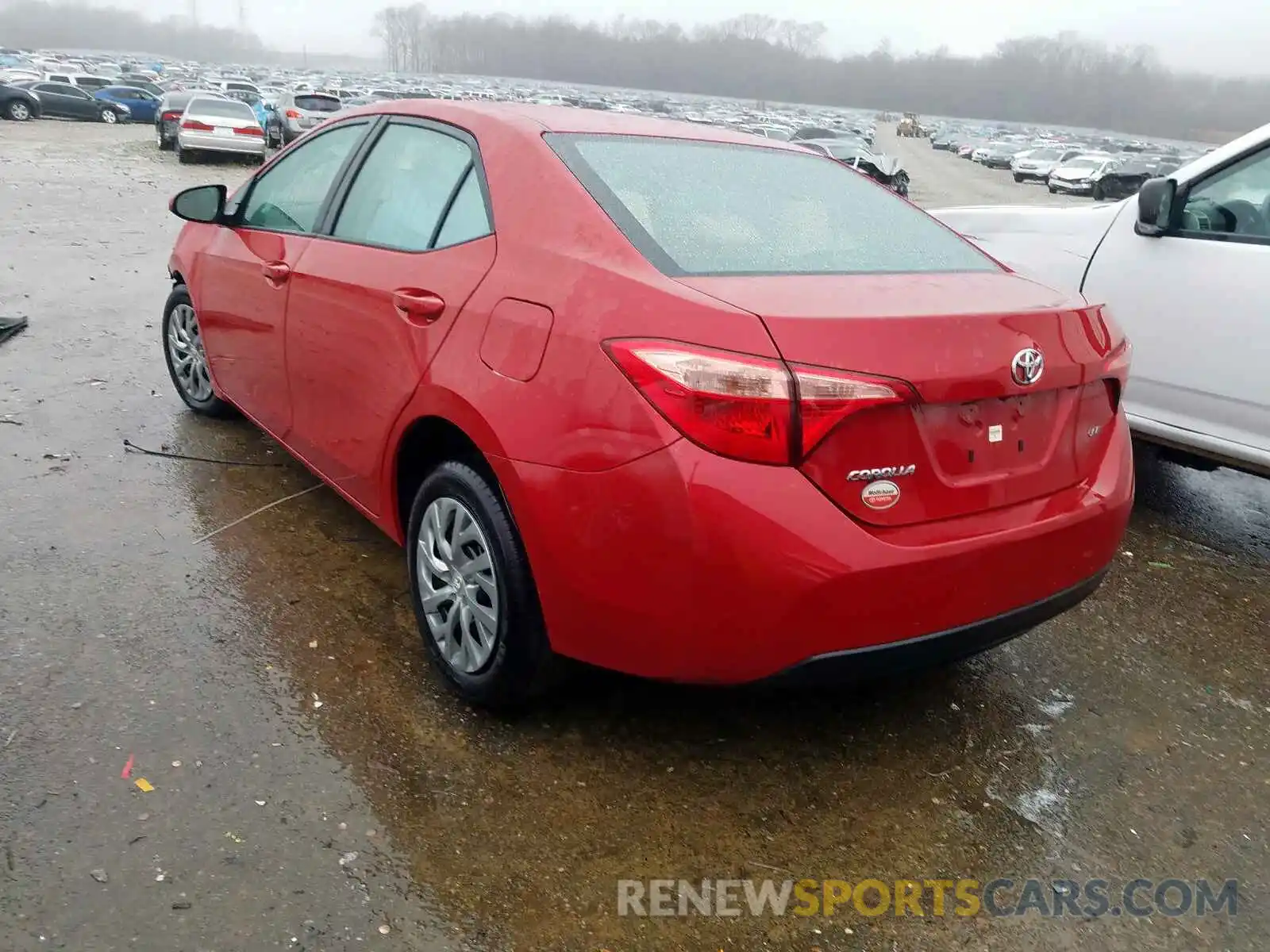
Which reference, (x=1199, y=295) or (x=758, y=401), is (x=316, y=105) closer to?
(x=1199, y=295)

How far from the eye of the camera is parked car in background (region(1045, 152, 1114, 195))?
1399 inches

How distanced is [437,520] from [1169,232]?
3507mm

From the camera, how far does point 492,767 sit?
2658 mm

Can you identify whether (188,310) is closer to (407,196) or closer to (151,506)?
(151,506)

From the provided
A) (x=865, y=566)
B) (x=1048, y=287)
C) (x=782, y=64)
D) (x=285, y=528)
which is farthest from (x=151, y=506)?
(x=782, y=64)

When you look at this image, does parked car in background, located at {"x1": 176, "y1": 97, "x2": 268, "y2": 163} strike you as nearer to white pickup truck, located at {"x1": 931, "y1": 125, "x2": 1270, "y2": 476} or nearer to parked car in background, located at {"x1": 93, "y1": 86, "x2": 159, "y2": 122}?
white pickup truck, located at {"x1": 931, "y1": 125, "x2": 1270, "y2": 476}

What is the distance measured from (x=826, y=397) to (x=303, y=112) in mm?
30828

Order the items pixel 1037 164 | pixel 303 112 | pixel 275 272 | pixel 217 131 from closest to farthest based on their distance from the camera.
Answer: pixel 275 272
pixel 217 131
pixel 303 112
pixel 1037 164

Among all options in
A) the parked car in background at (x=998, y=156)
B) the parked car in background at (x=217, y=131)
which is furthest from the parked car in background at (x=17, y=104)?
the parked car in background at (x=998, y=156)

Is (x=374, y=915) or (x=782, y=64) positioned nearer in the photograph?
(x=374, y=915)

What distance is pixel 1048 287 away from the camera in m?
2.81

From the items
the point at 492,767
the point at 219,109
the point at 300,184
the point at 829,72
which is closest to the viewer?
the point at 492,767

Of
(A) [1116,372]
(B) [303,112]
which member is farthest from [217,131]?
(A) [1116,372]

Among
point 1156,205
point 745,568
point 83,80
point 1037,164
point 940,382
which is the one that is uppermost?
point 83,80
